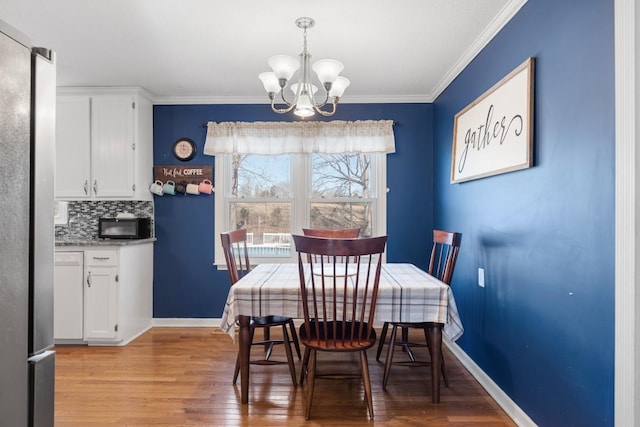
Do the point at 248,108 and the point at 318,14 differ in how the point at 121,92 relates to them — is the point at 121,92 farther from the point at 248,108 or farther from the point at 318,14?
the point at 318,14

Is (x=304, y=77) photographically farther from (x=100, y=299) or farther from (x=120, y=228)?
(x=100, y=299)

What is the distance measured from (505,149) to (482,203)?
0.49 meters

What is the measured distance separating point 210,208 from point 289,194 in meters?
0.82

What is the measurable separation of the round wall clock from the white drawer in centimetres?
116

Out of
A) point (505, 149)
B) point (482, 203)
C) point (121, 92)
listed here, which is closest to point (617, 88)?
point (505, 149)

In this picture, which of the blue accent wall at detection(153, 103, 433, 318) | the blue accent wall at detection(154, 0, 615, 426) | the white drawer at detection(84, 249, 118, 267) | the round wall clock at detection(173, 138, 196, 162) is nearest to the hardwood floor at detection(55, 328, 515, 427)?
the blue accent wall at detection(154, 0, 615, 426)

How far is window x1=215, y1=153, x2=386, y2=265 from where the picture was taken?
389cm

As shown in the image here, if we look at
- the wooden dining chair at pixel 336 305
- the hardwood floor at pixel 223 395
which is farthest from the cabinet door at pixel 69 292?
the wooden dining chair at pixel 336 305

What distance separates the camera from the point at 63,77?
3.30m

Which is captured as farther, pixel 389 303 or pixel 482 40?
pixel 482 40

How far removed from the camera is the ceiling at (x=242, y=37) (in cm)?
220

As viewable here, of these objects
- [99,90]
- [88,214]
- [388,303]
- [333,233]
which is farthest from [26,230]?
[88,214]

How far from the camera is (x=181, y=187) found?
150 inches

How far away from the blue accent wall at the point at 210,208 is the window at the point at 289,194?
0.13 meters
